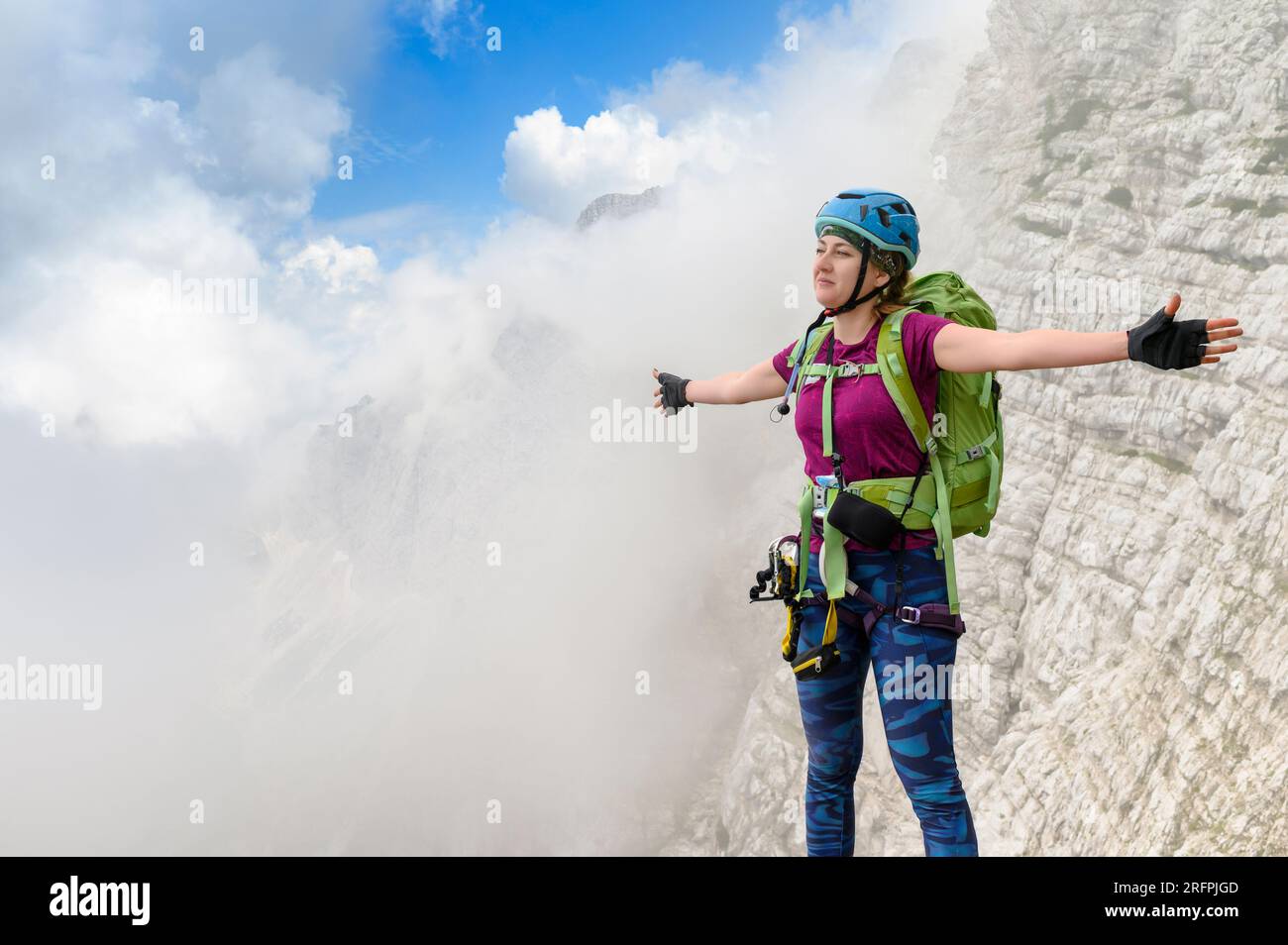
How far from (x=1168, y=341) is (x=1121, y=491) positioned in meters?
76.5

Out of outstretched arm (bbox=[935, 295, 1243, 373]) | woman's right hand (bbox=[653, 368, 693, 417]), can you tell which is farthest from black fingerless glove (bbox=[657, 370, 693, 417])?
outstretched arm (bbox=[935, 295, 1243, 373])

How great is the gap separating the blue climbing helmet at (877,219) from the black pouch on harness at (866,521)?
1699 mm

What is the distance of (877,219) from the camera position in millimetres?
5219

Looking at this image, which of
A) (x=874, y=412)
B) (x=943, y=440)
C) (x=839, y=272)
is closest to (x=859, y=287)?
(x=839, y=272)

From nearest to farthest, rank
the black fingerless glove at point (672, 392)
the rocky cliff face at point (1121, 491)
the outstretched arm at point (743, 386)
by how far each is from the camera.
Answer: the outstretched arm at point (743, 386)
the black fingerless glove at point (672, 392)
the rocky cliff face at point (1121, 491)

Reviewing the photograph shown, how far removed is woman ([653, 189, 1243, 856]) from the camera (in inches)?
197

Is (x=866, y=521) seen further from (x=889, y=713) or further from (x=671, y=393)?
(x=671, y=393)

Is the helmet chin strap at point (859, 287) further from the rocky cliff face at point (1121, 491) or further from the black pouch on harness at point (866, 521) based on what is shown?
the rocky cliff face at point (1121, 491)

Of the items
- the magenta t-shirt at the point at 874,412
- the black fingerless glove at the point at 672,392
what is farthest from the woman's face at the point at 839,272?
the black fingerless glove at the point at 672,392

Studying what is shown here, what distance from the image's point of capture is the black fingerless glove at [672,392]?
274 inches

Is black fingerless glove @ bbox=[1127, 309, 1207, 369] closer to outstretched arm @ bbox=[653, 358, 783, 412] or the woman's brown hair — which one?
the woman's brown hair

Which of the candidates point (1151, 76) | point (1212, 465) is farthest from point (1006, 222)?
point (1212, 465)

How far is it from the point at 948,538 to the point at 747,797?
8779 centimetres

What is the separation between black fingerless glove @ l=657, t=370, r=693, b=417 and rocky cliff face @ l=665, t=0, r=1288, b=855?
144 feet
